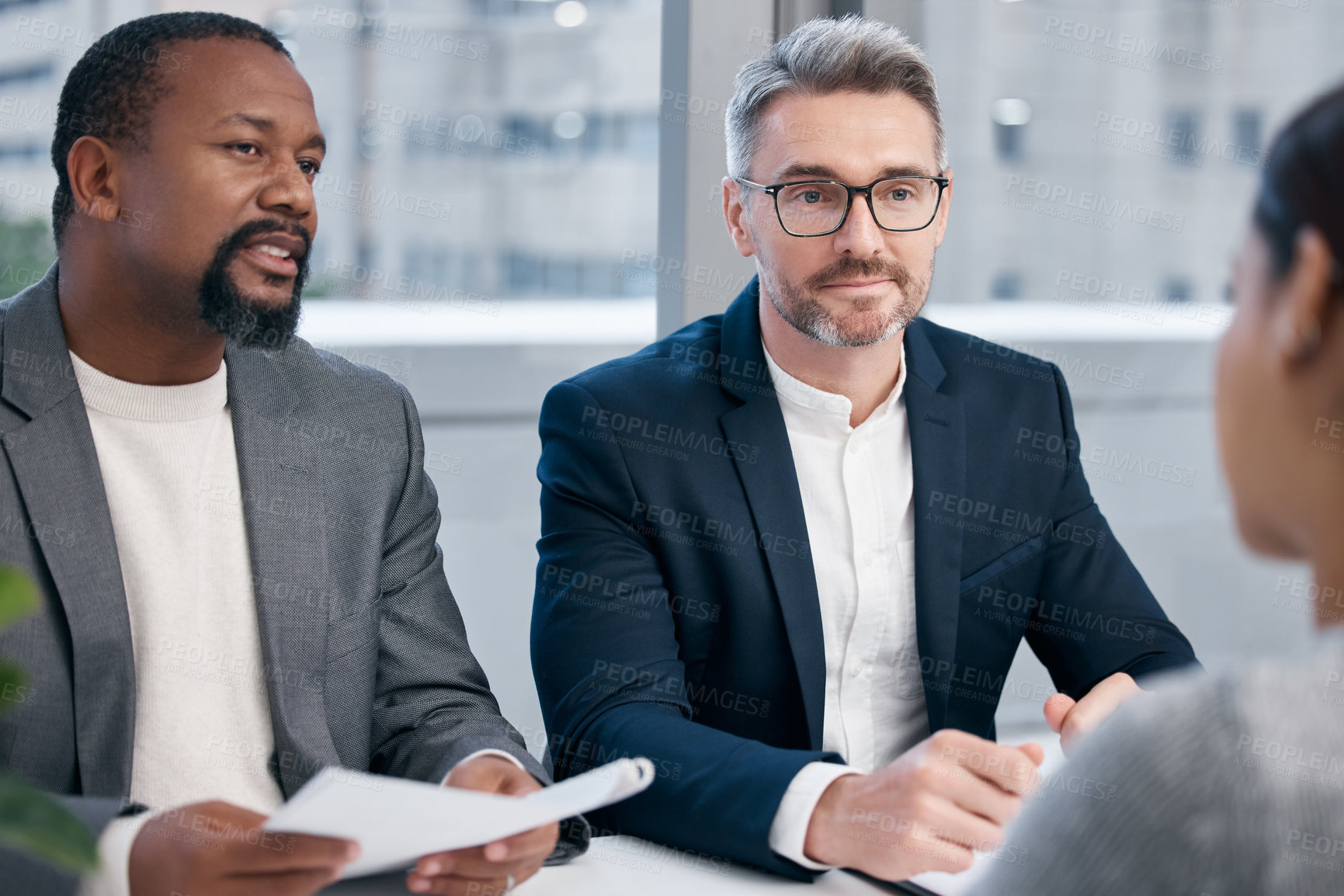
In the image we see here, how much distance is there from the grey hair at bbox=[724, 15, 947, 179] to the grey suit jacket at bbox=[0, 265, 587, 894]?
2.34 feet

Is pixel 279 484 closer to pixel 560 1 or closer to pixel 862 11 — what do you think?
pixel 862 11

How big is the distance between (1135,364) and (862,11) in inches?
41.8

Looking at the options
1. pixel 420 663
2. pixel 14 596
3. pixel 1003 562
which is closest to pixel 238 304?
pixel 420 663

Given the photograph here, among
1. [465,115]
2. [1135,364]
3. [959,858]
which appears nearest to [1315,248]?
[959,858]

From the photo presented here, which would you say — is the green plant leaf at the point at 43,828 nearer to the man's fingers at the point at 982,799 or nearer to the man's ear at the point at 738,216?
the man's fingers at the point at 982,799

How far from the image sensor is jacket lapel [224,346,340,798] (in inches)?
57.7

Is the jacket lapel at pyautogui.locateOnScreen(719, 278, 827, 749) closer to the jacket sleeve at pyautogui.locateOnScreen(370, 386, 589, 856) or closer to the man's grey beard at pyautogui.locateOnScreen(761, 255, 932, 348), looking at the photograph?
the man's grey beard at pyautogui.locateOnScreen(761, 255, 932, 348)

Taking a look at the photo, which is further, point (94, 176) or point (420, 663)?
point (420, 663)

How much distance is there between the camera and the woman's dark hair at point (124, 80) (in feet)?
4.90

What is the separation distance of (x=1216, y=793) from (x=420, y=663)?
1187 millimetres

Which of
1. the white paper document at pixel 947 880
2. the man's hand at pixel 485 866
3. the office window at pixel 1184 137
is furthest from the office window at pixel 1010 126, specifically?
the man's hand at pixel 485 866

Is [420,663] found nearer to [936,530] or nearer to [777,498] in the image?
[777,498]

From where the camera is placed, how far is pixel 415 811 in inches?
38.7

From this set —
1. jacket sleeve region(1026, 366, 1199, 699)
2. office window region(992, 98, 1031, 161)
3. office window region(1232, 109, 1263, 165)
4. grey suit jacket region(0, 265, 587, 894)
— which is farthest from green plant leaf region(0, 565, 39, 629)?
office window region(992, 98, 1031, 161)
